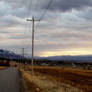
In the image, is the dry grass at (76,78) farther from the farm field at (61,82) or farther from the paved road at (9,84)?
the paved road at (9,84)

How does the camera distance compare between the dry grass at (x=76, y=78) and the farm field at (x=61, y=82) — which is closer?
the farm field at (x=61, y=82)

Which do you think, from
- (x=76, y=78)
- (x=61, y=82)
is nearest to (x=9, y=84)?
(x=61, y=82)

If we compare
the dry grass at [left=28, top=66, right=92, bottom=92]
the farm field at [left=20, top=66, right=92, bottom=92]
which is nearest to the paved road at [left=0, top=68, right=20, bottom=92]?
the farm field at [left=20, top=66, right=92, bottom=92]

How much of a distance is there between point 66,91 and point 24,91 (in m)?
3.68

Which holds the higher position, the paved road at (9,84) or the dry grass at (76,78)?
the paved road at (9,84)

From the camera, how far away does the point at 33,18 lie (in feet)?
→ 122

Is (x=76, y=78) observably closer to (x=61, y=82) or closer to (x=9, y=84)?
(x=61, y=82)

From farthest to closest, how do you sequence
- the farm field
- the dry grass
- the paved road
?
the dry grass → the farm field → the paved road

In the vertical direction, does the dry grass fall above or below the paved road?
below

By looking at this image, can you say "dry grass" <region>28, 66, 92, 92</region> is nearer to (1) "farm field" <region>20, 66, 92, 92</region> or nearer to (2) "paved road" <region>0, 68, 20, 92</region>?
(1) "farm field" <region>20, 66, 92, 92</region>

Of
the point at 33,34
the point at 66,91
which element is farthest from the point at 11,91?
the point at 33,34

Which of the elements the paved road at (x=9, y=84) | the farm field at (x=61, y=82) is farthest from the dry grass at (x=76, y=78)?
the paved road at (x=9, y=84)

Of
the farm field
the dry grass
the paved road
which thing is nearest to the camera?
the paved road

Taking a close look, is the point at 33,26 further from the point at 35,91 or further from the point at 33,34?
the point at 35,91
